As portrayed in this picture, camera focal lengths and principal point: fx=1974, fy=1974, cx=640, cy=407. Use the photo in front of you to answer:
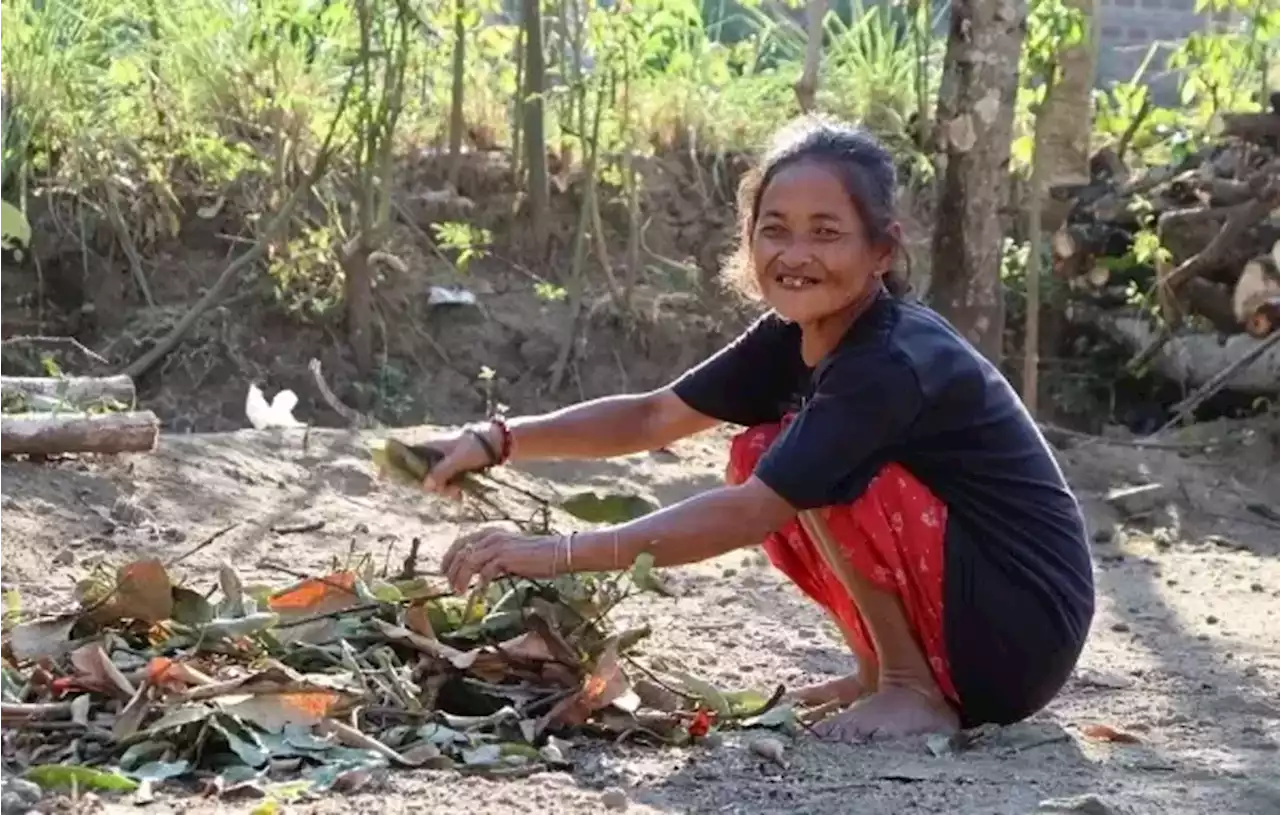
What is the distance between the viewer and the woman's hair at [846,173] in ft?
8.83

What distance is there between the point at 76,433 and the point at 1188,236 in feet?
12.9

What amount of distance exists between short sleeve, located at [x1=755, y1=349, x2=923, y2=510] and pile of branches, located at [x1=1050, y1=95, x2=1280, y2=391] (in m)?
3.89

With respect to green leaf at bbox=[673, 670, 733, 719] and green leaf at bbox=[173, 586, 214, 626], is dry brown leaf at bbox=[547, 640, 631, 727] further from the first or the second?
green leaf at bbox=[173, 586, 214, 626]

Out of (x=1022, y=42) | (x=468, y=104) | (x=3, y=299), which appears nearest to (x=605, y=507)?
(x=1022, y=42)

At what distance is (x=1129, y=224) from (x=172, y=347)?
11.3 ft

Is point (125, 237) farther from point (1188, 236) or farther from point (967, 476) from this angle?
point (967, 476)

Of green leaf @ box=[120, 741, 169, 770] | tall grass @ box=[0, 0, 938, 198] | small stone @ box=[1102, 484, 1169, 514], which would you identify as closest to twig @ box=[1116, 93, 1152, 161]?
tall grass @ box=[0, 0, 938, 198]

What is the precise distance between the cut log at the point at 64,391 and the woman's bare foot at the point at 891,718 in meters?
2.38

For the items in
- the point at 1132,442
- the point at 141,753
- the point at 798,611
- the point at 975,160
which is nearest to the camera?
the point at 141,753

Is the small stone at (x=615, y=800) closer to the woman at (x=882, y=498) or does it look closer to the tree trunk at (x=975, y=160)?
the woman at (x=882, y=498)

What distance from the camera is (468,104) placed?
7777 mm

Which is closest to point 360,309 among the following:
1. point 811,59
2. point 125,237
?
point 125,237

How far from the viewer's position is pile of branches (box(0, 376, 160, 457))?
4.33m

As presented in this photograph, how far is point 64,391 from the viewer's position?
4.57 m
